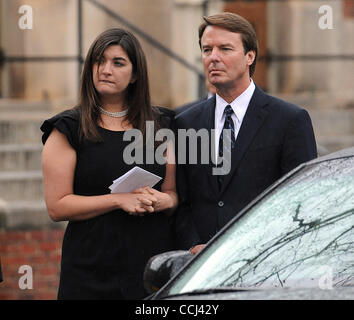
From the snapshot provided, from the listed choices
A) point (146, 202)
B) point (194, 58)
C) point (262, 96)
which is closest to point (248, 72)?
point (262, 96)

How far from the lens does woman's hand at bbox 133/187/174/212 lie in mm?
4789

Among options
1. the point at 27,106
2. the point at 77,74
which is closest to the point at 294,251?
the point at 77,74

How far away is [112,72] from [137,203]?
625 millimetres

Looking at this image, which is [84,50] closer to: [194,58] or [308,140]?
[194,58]

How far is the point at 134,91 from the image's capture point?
16.3ft

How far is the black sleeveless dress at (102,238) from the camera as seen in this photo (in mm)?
4789

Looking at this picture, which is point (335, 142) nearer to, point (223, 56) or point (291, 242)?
point (223, 56)

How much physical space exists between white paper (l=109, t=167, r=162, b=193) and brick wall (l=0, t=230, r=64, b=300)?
3767 millimetres

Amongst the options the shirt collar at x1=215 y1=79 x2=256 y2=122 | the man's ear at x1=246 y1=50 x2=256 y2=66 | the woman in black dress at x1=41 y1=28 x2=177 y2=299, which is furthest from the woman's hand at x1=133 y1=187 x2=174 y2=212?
the man's ear at x1=246 y1=50 x2=256 y2=66

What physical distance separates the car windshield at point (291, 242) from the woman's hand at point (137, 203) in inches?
30.5

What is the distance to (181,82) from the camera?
11.0 metres

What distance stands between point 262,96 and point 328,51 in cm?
646

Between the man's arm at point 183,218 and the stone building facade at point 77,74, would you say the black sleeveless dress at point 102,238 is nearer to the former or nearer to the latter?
the man's arm at point 183,218

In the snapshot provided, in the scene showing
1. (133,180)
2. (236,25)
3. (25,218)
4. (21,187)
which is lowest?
(25,218)
